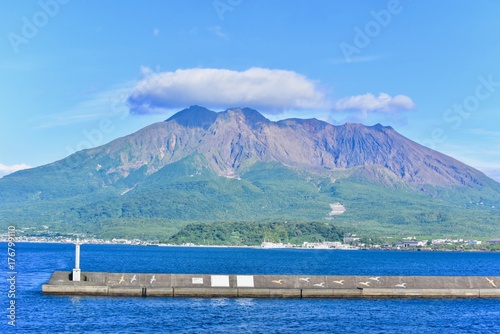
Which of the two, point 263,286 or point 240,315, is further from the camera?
point 263,286

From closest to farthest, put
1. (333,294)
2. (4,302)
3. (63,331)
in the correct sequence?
(63,331), (4,302), (333,294)

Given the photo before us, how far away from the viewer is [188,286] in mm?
61031

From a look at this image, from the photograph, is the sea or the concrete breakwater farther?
the concrete breakwater

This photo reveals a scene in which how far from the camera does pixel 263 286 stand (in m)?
62.5

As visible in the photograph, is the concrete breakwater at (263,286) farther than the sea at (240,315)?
Yes

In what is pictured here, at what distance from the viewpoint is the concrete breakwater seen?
59.8 meters

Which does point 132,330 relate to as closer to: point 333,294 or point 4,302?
point 4,302

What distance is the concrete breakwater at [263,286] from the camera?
2354 inches

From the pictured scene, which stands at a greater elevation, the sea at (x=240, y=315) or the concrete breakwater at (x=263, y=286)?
the concrete breakwater at (x=263, y=286)

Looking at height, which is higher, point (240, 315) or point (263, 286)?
point (263, 286)

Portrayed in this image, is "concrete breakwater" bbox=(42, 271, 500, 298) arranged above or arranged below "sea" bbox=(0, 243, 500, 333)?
above

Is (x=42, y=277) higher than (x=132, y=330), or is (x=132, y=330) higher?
(x=42, y=277)

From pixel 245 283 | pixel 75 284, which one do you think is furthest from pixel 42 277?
pixel 245 283

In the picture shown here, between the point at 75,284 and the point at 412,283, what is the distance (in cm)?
2757
